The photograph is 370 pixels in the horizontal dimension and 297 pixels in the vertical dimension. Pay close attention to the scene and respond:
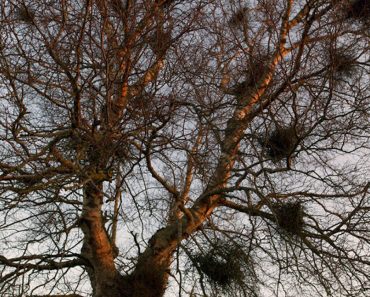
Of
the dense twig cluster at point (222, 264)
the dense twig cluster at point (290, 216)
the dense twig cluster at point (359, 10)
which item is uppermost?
the dense twig cluster at point (359, 10)

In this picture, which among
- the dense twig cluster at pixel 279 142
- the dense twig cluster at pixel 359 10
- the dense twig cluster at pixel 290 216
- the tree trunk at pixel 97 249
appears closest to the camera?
the dense twig cluster at pixel 290 216

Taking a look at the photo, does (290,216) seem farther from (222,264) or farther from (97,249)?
(97,249)

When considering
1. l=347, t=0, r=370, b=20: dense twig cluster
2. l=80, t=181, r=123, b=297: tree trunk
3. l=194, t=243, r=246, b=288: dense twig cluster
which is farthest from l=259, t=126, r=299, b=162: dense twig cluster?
l=80, t=181, r=123, b=297: tree trunk

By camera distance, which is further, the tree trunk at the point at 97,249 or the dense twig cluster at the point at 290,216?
the tree trunk at the point at 97,249

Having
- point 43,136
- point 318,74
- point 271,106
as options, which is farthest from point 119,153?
point 318,74

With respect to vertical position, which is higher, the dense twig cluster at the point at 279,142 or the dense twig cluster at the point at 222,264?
the dense twig cluster at the point at 279,142

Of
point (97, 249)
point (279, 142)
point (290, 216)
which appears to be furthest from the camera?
point (279, 142)

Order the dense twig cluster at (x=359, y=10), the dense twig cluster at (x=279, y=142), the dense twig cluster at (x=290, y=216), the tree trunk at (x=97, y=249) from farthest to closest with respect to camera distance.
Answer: the dense twig cluster at (x=279, y=142)
the dense twig cluster at (x=359, y=10)
the tree trunk at (x=97, y=249)
the dense twig cluster at (x=290, y=216)

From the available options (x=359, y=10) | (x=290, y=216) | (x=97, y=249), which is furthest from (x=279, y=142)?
(x=97, y=249)

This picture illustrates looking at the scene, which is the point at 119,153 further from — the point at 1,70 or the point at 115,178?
the point at 1,70

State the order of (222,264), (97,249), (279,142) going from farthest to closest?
(279,142)
(97,249)
(222,264)

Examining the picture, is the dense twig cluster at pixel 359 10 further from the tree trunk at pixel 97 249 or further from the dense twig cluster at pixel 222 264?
the tree trunk at pixel 97 249

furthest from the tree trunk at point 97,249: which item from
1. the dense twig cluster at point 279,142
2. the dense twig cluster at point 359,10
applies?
the dense twig cluster at point 359,10

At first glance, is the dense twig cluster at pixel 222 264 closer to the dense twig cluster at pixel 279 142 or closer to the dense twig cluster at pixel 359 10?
the dense twig cluster at pixel 279 142
